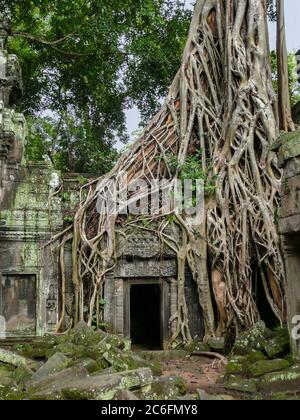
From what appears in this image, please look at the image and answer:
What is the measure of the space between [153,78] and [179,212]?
5010 mm

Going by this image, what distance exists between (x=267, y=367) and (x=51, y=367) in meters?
1.97

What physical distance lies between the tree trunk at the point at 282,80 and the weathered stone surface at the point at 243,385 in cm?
510

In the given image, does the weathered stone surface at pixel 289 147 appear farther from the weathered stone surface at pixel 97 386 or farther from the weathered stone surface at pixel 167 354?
the weathered stone surface at pixel 167 354

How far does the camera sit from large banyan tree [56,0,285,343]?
6492 millimetres

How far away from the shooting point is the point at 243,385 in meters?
3.72

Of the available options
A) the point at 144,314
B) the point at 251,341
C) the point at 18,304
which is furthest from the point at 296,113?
the point at 18,304

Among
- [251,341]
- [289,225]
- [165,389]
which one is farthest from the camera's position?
[251,341]

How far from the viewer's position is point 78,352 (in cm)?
457

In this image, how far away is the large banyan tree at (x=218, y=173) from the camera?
6492 millimetres

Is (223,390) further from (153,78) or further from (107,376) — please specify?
(153,78)

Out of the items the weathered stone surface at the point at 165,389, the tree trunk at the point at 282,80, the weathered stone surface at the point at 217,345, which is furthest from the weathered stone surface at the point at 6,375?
the tree trunk at the point at 282,80

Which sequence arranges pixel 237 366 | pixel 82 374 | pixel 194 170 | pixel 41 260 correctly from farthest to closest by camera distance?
pixel 194 170 → pixel 41 260 → pixel 237 366 → pixel 82 374

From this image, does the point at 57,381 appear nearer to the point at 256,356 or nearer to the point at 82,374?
the point at 82,374

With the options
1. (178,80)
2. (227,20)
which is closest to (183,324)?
(178,80)
